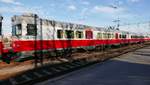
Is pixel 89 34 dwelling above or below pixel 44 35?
above

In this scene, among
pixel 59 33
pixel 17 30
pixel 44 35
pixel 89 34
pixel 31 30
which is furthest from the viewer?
pixel 89 34

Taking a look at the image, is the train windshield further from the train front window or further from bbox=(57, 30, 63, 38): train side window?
the train front window

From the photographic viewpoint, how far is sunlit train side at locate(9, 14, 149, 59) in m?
20.2

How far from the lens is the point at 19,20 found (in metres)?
20.6

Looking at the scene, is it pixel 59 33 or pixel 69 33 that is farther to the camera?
pixel 69 33

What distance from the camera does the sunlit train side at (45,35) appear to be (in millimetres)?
20178

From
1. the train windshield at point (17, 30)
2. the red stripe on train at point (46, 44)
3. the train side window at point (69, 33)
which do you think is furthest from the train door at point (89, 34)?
the train windshield at point (17, 30)

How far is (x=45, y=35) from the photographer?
2227 centimetres

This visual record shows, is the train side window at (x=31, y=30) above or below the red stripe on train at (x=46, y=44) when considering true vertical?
above

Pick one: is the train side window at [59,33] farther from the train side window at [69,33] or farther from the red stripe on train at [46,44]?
the train side window at [69,33]

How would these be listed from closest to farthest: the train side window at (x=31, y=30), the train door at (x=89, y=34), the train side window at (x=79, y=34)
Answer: the train side window at (x=31, y=30), the train side window at (x=79, y=34), the train door at (x=89, y=34)

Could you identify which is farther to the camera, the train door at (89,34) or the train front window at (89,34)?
the train front window at (89,34)

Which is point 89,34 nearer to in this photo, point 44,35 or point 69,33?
point 69,33

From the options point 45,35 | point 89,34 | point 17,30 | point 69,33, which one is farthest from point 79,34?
point 17,30
